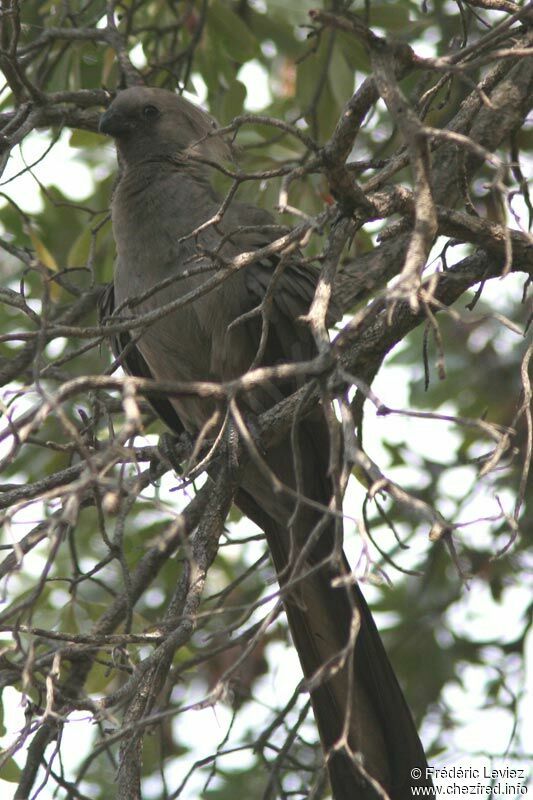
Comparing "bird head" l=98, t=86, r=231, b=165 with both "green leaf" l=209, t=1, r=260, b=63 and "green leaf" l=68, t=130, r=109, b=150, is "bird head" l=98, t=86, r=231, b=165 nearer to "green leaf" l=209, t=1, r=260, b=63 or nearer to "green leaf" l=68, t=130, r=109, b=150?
"green leaf" l=68, t=130, r=109, b=150

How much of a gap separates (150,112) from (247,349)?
121cm

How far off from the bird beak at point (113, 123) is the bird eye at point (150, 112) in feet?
0.34

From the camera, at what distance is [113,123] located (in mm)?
4195

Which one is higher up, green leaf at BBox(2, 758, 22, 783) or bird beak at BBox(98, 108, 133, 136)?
bird beak at BBox(98, 108, 133, 136)

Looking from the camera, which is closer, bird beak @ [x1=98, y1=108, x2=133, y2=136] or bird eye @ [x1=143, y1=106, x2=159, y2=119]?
A: bird beak @ [x1=98, y1=108, x2=133, y2=136]

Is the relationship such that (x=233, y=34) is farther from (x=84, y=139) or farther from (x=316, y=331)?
(x=316, y=331)

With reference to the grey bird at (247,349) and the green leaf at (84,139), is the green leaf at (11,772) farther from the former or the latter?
the green leaf at (84,139)

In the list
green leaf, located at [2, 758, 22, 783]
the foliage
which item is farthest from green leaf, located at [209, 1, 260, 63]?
green leaf, located at [2, 758, 22, 783]

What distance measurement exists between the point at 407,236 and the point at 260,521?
153 centimetres

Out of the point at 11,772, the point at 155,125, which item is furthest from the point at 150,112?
the point at 11,772

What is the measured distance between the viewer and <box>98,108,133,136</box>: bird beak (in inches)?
164

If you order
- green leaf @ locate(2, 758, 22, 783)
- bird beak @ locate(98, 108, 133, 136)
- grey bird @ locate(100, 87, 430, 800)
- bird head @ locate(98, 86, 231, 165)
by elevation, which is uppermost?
bird head @ locate(98, 86, 231, 165)

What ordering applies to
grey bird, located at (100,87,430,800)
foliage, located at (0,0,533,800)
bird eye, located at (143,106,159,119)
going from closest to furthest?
foliage, located at (0,0,533,800)
grey bird, located at (100,87,430,800)
bird eye, located at (143,106,159,119)

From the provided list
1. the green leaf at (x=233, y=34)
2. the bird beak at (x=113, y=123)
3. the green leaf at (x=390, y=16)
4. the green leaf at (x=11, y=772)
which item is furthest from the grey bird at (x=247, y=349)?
the green leaf at (x=11, y=772)
